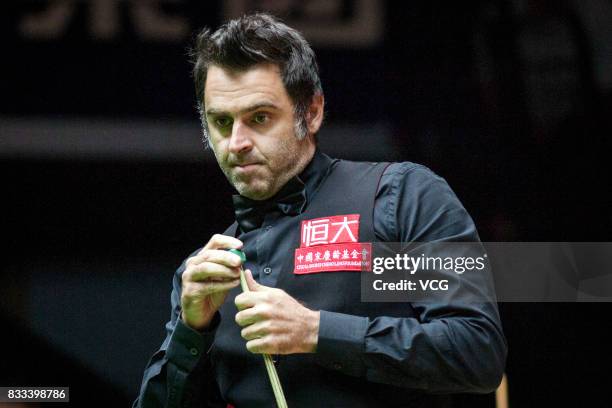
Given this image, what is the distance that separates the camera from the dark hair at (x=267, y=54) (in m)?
1.35

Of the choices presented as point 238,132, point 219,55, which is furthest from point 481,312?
point 219,55

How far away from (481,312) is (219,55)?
1.93 feet

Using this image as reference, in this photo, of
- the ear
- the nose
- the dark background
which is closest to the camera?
the nose

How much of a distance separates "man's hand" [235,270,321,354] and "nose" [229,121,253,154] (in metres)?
0.27

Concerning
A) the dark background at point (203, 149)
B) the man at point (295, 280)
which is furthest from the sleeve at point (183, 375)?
the dark background at point (203, 149)

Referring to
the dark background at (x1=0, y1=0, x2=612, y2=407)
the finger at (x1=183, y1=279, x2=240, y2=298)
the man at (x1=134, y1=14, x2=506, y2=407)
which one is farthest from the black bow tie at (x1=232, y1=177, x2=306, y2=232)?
the dark background at (x1=0, y1=0, x2=612, y2=407)

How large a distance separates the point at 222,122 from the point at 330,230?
0.82ft

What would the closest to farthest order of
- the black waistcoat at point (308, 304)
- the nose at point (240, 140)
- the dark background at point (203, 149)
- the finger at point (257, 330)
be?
the finger at point (257, 330), the black waistcoat at point (308, 304), the nose at point (240, 140), the dark background at point (203, 149)

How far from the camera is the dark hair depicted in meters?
1.35

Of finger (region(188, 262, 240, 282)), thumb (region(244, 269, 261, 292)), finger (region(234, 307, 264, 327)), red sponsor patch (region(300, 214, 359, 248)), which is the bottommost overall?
finger (region(234, 307, 264, 327))

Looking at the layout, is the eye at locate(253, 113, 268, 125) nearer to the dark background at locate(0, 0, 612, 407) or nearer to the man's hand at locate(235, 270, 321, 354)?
the man's hand at locate(235, 270, 321, 354)

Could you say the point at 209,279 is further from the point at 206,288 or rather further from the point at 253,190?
the point at 253,190

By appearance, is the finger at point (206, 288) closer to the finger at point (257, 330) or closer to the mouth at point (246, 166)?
the finger at point (257, 330)

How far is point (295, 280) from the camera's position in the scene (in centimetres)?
126
